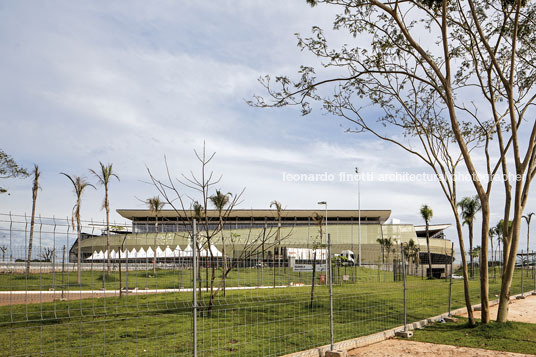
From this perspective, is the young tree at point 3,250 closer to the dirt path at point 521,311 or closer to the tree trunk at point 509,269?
the tree trunk at point 509,269

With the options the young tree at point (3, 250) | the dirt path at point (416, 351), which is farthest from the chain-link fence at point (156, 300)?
the dirt path at point (416, 351)

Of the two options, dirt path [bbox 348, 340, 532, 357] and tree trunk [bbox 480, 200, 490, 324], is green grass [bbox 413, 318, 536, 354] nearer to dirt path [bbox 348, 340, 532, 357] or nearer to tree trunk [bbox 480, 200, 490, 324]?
tree trunk [bbox 480, 200, 490, 324]

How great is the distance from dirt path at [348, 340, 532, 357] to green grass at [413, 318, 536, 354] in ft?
1.56

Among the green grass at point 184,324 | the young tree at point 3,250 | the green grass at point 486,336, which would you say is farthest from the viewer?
the green grass at point 486,336

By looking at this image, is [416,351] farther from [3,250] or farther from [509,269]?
[3,250]

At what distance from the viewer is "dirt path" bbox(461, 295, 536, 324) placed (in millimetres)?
15406

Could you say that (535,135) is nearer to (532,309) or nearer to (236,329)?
(532,309)

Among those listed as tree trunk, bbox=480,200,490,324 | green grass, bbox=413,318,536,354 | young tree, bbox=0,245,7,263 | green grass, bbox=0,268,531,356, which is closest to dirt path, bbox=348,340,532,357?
green grass, bbox=413,318,536,354

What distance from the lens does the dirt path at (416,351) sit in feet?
32.8

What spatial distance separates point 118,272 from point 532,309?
16966mm

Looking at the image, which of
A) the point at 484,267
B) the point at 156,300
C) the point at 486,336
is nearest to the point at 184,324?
the point at 156,300

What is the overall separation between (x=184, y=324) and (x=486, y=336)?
7.79 metres

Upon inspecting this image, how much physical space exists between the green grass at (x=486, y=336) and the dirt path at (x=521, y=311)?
2249 mm

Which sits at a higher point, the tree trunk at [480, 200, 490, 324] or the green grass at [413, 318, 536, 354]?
the tree trunk at [480, 200, 490, 324]
